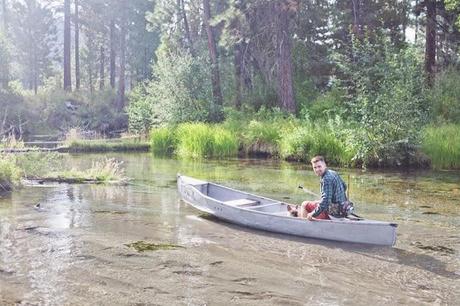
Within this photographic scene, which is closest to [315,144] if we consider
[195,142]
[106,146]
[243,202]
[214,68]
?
[195,142]

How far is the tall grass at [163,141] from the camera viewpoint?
2527 centimetres

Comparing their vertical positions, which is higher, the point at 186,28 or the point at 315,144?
the point at 186,28

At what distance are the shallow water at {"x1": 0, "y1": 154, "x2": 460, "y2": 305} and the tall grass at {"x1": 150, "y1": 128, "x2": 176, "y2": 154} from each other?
39.5ft

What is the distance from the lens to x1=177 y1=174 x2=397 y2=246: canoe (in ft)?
26.7

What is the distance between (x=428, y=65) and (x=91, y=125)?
23.4 meters

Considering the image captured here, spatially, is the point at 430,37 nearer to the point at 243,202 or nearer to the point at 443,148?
the point at 443,148

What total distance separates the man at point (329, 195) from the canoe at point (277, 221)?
17cm

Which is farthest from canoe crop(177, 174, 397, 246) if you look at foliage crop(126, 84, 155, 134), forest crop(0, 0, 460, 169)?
foliage crop(126, 84, 155, 134)

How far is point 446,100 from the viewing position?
20906 millimetres

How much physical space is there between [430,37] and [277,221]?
57.3 ft

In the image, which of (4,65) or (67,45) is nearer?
(4,65)

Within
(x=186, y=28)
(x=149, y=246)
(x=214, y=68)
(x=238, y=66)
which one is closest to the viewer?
(x=149, y=246)

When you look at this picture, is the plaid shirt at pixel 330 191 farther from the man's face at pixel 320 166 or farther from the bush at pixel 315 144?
the bush at pixel 315 144

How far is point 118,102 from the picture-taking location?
41.5 m
